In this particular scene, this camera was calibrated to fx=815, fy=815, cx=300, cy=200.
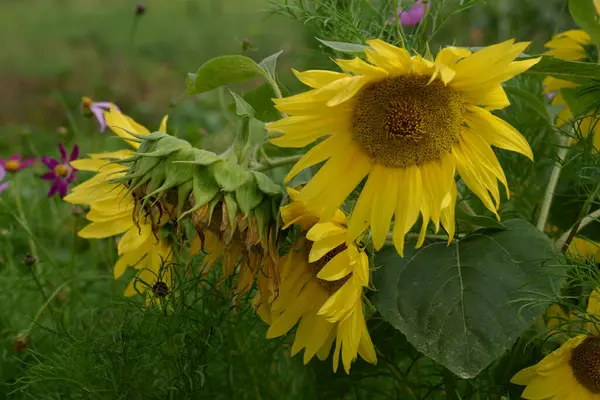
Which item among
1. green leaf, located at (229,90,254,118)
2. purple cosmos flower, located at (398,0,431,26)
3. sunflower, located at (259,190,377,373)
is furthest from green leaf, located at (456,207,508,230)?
purple cosmos flower, located at (398,0,431,26)

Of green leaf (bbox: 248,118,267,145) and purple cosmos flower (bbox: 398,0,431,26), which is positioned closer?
green leaf (bbox: 248,118,267,145)

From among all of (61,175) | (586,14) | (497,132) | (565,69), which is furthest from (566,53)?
(61,175)

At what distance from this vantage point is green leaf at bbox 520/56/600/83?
740mm

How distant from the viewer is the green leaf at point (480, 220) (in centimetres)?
76

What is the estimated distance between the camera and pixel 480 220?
0.77 meters

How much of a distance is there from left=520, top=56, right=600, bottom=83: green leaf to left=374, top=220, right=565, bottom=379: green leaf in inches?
5.7

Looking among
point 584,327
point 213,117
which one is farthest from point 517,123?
point 213,117

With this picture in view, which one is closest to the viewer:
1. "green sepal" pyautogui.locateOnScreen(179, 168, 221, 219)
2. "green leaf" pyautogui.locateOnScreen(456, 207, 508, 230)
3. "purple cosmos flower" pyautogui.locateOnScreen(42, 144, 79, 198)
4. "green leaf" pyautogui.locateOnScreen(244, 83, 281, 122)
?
"green sepal" pyautogui.locateOnScreen(179, 168, 221, 219)

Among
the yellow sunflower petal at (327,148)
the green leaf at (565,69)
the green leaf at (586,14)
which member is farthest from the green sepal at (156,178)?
the green leaf at (586,14)

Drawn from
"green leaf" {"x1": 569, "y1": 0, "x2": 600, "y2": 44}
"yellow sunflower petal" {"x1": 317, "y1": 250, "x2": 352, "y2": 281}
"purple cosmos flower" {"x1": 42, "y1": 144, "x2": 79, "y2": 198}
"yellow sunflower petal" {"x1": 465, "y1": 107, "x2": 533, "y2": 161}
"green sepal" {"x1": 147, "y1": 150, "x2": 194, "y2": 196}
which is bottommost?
"purple cosmos flower" {"x1": 42, "y1": 144, "x2": 79, "y2": 198}

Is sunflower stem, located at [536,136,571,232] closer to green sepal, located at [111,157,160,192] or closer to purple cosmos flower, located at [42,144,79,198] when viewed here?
green sepal, located at [111,157,160,192]

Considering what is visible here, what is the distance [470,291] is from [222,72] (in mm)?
320

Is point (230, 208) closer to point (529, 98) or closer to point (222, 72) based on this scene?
point (222, 72)

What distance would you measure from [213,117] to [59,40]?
2.22 meters
